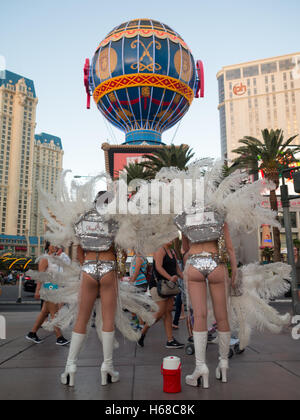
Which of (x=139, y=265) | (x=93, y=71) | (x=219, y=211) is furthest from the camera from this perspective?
(x=93, y=71)

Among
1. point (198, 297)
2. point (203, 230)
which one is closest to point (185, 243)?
point (203, 230)

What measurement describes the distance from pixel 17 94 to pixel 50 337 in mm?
115030

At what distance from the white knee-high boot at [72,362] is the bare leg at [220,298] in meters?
1.42

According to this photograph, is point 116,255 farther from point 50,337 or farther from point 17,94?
point 17,94

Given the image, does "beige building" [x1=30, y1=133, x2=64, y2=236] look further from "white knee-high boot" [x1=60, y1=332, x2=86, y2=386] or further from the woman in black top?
"white knee-high boot" [x1=60, y1=332, x2=86, y2=386]

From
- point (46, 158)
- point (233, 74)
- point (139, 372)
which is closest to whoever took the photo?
point (139, 372)

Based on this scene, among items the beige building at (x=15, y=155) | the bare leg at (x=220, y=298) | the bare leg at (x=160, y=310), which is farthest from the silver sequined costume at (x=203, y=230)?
the beige building at (x=15, y=155)

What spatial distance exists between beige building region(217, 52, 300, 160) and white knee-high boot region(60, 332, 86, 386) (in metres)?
117

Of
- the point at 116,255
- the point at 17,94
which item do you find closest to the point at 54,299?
the point at 116,255

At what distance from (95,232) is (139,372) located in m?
1.67

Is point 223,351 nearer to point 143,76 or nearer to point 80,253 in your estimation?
point 80,253

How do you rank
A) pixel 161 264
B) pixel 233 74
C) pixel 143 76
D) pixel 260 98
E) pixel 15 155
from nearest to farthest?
pixel 161 264, pixel 143 76, pixel 15 155, pixel 260 98, pixel 233 74

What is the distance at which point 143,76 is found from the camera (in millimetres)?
24922

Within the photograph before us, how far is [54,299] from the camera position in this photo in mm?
4023
